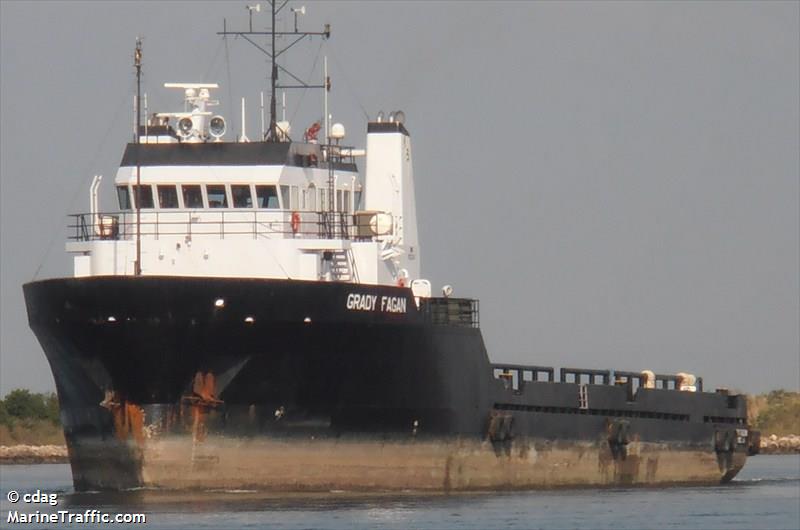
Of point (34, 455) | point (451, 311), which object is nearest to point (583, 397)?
point (451, 311)

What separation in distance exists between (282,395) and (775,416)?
50275 mm

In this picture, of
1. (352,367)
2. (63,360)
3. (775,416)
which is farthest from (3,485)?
(775,416)

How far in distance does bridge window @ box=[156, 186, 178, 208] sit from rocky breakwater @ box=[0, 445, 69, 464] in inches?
972

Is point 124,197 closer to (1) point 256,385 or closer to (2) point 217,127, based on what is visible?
(2) point 217,127

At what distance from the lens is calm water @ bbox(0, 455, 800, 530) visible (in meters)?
32.9

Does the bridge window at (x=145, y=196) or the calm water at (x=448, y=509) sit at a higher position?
the bridge window at (x=145, y=196)

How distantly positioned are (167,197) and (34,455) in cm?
2600

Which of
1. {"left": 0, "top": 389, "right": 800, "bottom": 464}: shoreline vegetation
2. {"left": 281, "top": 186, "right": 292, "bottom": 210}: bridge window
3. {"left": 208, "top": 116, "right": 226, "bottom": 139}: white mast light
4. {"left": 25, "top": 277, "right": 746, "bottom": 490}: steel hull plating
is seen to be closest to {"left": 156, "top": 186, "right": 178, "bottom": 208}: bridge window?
{"left": 208, "top": 116, "right": 226, "bottom": 139}: white mast light

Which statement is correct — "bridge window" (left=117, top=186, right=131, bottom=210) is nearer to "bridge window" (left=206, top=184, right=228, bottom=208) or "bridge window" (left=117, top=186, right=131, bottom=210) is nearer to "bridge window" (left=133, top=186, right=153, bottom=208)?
"bridge window" (left=133, top=186, right=153, bottom=208)

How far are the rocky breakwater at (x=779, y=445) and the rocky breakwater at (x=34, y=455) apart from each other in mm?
25588

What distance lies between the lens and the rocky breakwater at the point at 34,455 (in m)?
62.3

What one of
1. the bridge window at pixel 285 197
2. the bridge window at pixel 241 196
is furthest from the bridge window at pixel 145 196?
the bridge window at pixel 285 197

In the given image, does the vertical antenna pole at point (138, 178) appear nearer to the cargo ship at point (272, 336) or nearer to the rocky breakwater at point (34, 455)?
the cargo ship at point (272, 336)

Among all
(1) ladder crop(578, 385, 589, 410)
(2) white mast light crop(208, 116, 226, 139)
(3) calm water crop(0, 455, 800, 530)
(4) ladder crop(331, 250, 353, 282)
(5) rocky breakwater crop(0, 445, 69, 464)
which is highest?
(2) white mast light crop(208, 116, 226, 139)
